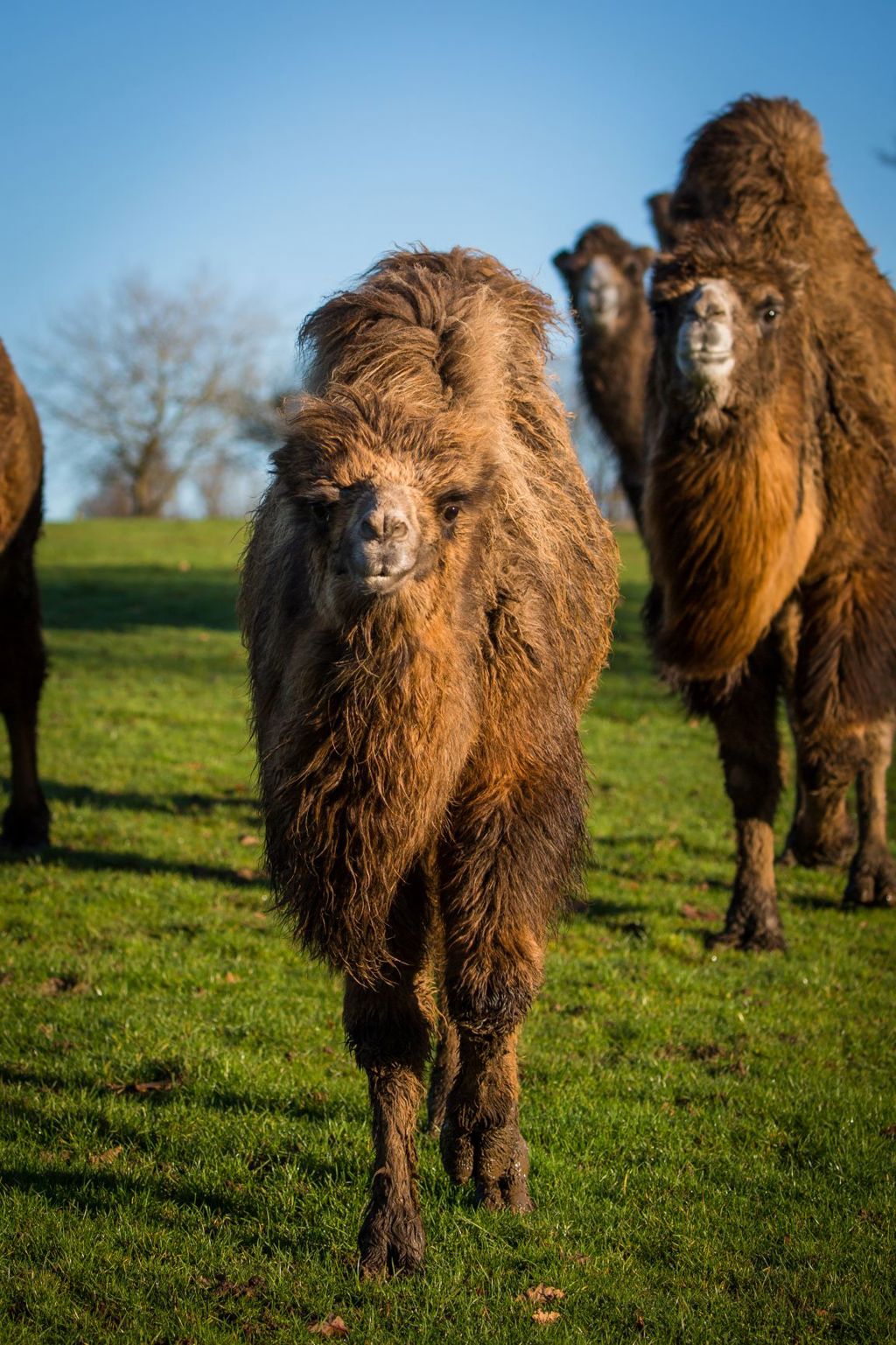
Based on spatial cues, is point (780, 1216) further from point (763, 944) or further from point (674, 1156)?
point (763, 944)

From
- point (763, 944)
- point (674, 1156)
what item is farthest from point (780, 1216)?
point (763, 944)

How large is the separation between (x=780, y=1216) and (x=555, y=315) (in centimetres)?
350

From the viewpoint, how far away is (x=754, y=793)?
24.7 ft

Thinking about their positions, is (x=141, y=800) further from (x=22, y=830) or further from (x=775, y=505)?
(x=775, y=505)

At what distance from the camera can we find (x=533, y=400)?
5.11 meters

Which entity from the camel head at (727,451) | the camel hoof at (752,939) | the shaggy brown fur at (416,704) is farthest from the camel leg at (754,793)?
the shaggy brown fur at (416,704)

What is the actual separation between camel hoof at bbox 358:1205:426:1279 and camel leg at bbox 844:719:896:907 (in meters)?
5.10

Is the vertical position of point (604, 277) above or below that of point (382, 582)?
above

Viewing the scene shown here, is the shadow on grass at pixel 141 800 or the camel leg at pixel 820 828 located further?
the shadow on grass at pixel 141 800

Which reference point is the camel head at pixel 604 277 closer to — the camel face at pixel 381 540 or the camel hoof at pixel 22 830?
the camel hoof at pixel 22 830

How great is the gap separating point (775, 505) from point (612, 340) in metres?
6.76

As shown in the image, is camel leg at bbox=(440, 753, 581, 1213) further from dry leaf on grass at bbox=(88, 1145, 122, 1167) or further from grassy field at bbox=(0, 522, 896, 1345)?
dry leaf on grass at bbox=(88, 1145, 122, 1167)

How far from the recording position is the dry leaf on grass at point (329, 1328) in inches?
148

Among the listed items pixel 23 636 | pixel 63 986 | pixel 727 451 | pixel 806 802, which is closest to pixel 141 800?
pixel 23 636
